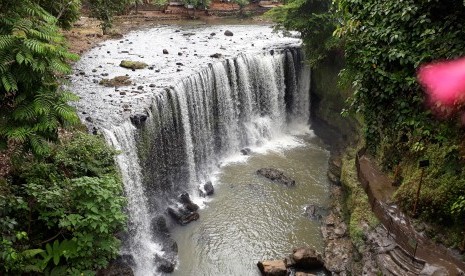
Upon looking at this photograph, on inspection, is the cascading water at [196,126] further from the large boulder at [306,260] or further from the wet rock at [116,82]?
the large boulder at [306,260]

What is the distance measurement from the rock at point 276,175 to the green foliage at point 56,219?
7.71 metres

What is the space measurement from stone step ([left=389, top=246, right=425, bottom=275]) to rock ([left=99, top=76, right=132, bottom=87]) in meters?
11.5

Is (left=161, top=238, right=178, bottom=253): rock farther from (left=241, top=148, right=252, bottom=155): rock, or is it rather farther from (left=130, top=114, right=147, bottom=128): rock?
(left=241, top=148, right=252, bottom=155): rock

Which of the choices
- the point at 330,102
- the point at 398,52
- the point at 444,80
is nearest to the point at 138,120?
the point at 398,52

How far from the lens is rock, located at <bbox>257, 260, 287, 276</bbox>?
32.0 feet

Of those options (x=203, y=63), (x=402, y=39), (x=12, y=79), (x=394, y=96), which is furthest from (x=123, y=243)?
(x=203, y=63)

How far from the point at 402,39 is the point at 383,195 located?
13.5 feet

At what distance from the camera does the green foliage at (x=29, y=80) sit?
207 inches

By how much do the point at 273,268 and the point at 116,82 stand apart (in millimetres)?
9761

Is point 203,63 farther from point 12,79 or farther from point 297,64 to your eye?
point 12,79

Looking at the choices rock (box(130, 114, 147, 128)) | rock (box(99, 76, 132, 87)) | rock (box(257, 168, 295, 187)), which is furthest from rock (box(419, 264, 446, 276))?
rock (box(99, 76, 132, 87))

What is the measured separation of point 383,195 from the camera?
9414mm

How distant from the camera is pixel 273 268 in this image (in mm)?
9805

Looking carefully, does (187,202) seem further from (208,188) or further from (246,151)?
(246,151)
